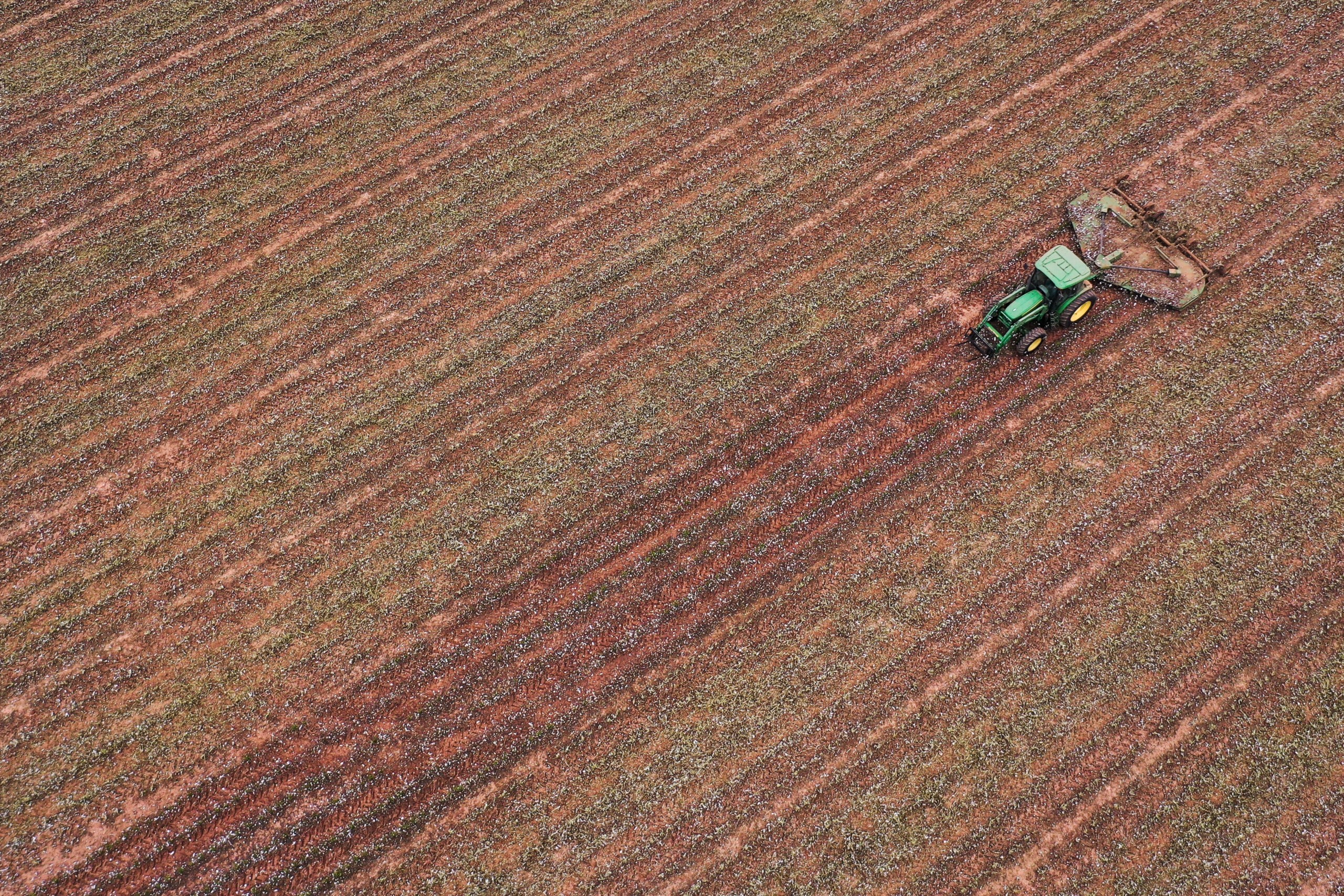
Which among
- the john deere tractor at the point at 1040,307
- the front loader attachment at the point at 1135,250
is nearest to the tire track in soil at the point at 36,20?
the john deere tractor at the point at 1040,307

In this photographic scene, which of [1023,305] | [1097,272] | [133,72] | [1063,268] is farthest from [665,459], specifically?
[133,72]

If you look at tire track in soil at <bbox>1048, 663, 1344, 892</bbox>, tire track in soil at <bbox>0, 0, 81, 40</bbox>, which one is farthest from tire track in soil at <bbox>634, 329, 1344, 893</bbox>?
tire track in soil at <bbox>0, 0, 81, 40</bbox>

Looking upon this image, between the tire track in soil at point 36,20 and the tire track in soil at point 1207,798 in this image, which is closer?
the tire track in soil at point 1207,798

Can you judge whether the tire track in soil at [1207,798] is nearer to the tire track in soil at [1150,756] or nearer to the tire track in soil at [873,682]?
the tire track in soil at [1150,756]

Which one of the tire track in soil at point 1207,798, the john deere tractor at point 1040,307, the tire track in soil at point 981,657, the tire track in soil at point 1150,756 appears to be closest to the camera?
the tire track in soil at point 1207,798

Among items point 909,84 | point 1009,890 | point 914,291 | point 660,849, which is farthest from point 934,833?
point 909,84
